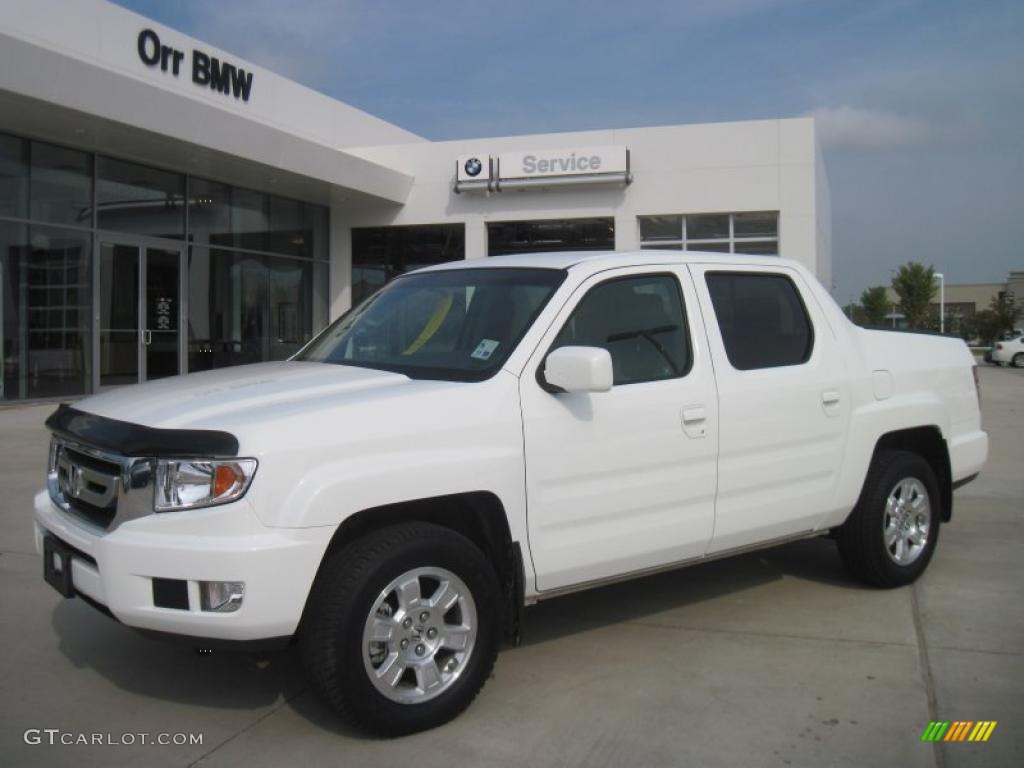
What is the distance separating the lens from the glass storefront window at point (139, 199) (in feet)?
49.6

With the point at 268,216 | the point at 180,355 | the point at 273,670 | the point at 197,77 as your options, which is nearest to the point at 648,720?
the point at 273,670

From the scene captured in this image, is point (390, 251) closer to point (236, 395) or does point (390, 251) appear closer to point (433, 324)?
point (433, 324)

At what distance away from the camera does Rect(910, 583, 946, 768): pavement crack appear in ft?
10.7

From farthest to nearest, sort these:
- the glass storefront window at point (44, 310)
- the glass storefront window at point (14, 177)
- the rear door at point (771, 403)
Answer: the glass storefront window at point (44, 310) < the glass storefront window at point (14, 177) < the rear door at point (771, 403)

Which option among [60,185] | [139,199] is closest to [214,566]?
[60,185]

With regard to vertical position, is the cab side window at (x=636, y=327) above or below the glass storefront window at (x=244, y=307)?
below

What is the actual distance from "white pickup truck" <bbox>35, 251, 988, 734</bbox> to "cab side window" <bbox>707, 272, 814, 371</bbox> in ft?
0.05

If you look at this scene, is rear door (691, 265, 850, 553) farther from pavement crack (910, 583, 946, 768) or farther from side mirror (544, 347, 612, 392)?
side mirror (544, 347, 612, 392)

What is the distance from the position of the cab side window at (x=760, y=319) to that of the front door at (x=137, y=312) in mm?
12955

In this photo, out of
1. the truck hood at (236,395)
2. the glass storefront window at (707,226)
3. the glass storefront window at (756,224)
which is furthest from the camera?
the glass storefront window at (707,226)

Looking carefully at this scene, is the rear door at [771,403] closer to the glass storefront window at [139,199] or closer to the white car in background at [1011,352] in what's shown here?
the glass storefront window at [139,199]

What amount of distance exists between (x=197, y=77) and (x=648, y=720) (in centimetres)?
1635

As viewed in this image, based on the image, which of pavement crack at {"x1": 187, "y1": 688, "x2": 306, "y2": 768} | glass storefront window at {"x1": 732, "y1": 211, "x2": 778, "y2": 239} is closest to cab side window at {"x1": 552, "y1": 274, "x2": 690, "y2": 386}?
pavement crack at {"x1": 187, "y1": 688, "x2": 306, "y2": 768}

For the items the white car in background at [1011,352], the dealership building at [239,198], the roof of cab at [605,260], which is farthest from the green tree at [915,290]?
the roof of cab at [605,260]
